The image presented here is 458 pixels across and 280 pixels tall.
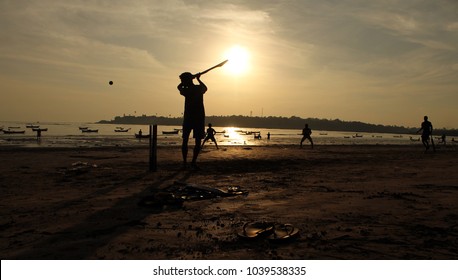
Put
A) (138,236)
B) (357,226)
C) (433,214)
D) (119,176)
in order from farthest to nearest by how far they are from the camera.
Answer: (119,176) < (433,214) < (357,226) < (138,236)

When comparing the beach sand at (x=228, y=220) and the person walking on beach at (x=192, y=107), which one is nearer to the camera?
the beach sand at (x=228, y=220)

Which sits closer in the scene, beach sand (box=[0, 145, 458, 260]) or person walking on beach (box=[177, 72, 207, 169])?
beach sand (box=[0, 145, 458, 260])

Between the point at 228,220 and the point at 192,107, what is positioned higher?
the point at 192,107

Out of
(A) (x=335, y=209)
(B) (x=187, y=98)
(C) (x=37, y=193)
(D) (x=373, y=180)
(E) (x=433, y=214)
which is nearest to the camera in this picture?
→ (E) (x=433, y=214)

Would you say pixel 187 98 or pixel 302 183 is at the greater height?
pixel 187 98

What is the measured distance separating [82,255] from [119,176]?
6262mm

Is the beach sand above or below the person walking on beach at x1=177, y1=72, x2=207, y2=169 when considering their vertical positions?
below

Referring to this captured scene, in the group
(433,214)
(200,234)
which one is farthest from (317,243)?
(433,214)

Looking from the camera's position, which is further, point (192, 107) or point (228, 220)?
point (192, 107)

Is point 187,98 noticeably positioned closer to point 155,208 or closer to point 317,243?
point 155,208

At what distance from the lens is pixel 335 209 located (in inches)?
222

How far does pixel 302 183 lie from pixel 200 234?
4.72 meters

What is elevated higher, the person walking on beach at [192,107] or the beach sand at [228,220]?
the person walking on beach at [192,107]

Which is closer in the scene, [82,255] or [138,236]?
[82,255]
